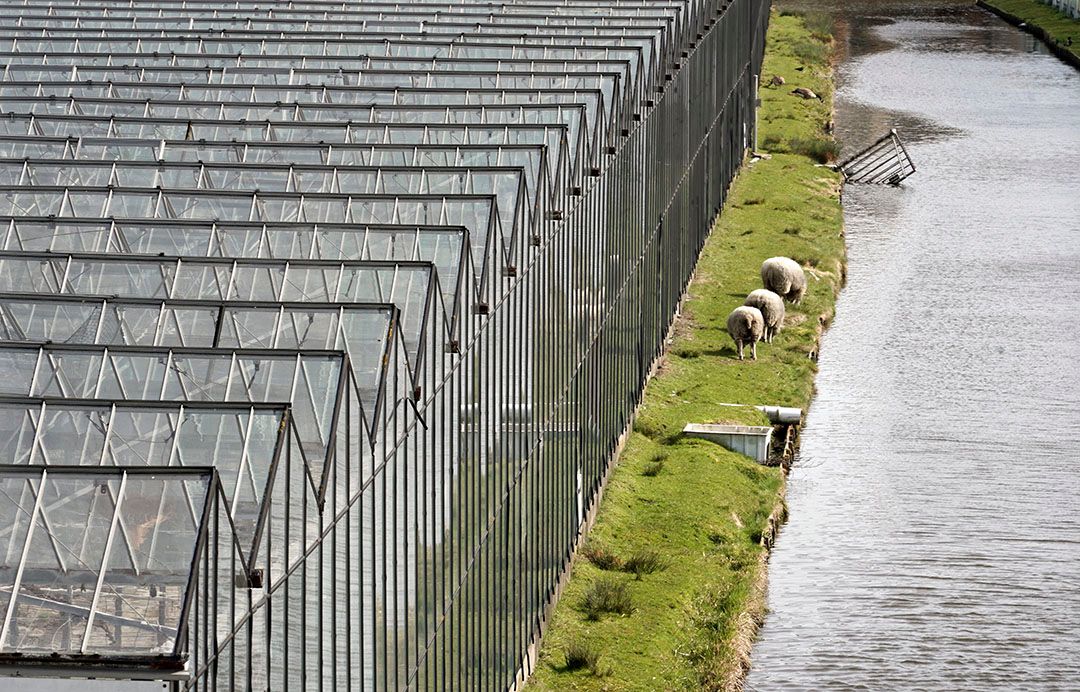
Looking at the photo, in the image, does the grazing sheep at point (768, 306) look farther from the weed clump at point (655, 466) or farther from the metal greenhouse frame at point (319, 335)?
the weed clump at point (655, 466)

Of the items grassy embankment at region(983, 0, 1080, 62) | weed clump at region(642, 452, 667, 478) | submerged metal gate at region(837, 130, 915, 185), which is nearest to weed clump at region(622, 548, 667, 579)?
weed clump at region(642, 452, 667, 478)

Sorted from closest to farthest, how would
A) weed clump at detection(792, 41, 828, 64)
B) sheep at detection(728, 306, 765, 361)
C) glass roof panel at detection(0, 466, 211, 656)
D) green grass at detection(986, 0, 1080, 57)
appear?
glass roof panel at detection(0, 466, 211, 656), sheep at detection(728, 306, 765, 361), weed clump at detection(792, 41, 828, 64), green grass at detection(986, 0, 1080, 57)

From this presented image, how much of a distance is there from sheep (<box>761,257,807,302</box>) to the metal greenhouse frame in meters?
3.14

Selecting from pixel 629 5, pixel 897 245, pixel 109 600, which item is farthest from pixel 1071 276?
pixel 109 600

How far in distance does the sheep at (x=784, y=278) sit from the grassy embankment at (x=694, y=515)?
18.5 inches

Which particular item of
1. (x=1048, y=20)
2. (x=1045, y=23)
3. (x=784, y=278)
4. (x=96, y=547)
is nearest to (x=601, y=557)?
(x=96, y=547)

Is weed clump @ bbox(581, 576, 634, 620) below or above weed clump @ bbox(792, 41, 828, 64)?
below

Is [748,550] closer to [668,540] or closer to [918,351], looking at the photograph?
[668,540]

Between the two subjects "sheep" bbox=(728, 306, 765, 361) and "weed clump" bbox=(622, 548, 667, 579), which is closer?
"weed clump" bbox=(622, 548, 667, 579)

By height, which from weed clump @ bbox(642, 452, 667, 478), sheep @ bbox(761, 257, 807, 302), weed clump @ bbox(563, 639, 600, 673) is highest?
sheep @ bbox(761, 257, 807, 302)

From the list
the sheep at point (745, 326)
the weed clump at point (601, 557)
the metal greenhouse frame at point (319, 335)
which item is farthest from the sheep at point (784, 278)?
the weed clump at point (601, 557)

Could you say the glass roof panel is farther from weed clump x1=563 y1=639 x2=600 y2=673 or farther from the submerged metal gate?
the submerged metal gate

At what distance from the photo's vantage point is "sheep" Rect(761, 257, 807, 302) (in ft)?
149

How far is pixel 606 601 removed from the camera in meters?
27.0
